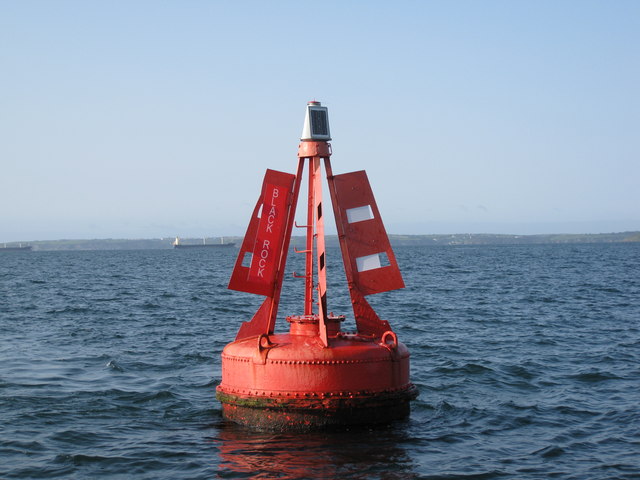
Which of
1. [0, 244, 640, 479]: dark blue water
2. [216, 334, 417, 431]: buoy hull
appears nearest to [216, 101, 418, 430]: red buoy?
[216, 334, 417, 431]: buoy hull

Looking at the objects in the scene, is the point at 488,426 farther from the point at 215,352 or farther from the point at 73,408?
the point at 215,352

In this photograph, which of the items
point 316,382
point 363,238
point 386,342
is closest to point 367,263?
point 363,238

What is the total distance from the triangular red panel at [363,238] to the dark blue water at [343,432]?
2.34 metres

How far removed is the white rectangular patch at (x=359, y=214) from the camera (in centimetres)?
1356

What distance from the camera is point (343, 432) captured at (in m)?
12.4

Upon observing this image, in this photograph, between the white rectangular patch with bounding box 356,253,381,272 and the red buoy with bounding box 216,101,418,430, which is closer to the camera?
the red buoy with bounding box 216,101,418,430

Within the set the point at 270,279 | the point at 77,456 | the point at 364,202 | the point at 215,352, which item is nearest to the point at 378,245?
the point at 364,202

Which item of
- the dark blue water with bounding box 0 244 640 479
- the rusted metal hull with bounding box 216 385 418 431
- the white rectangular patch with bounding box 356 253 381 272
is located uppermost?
the white rectangular patch with bounding box 356 253 381 272

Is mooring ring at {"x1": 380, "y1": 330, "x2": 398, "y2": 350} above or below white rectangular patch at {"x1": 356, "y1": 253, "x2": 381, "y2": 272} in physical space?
below

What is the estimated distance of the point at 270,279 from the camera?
1344 centimetres

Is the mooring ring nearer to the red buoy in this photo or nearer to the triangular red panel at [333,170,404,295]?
the red buoy

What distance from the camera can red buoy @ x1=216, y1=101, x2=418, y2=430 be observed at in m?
12.3

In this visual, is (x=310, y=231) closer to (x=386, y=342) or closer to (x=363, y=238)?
(x=363, y=238)

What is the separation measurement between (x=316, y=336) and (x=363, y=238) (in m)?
1.80
